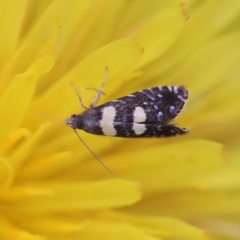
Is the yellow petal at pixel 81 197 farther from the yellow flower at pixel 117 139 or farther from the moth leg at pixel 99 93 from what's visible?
the moth leg at pixel 99 93

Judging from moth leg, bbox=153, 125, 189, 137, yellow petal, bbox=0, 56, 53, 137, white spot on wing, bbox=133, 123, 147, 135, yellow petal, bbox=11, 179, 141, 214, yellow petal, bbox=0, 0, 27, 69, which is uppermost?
yellow petal, bbox=0, 0, 27, 69

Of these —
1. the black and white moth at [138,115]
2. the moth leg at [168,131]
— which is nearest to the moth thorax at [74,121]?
the black and white moth at [138,115]

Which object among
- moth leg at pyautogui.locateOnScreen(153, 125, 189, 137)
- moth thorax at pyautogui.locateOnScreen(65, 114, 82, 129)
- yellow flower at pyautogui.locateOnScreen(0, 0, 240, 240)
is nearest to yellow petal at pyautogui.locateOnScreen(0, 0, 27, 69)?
yellow flower at pyautogui.locateOnScreen(0, 0, 240, 240)

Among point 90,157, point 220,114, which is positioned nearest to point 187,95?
point 220,114

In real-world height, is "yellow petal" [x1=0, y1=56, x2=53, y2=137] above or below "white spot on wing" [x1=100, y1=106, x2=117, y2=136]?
below

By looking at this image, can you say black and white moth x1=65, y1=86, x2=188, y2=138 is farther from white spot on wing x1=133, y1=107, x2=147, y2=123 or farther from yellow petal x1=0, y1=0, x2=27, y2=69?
yellow petal x1=0, y1=0, x2=27, y2=69

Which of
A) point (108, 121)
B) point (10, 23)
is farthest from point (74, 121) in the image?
point (10, 23)
